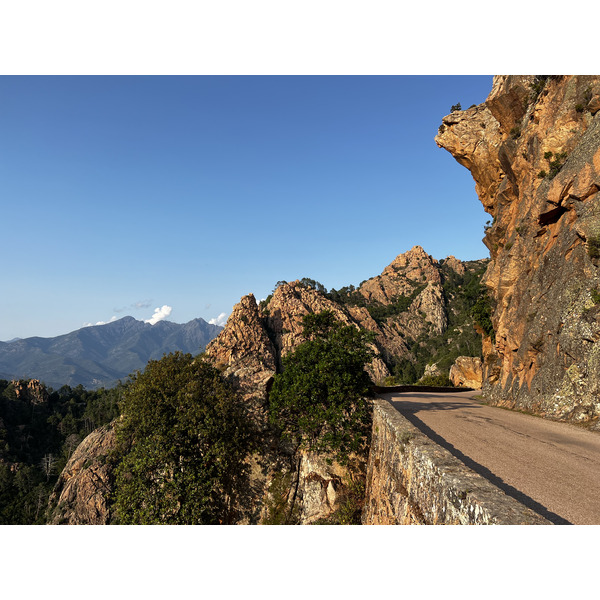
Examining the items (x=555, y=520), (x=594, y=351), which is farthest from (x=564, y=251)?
(x=555, y=520)

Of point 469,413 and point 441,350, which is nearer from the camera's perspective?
point 469,413

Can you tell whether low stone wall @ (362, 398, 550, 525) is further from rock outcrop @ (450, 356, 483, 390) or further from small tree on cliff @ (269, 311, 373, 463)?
rock outcrop @ (450, 356, 483, 390)

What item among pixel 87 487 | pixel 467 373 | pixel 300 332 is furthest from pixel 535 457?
pixel 300 332

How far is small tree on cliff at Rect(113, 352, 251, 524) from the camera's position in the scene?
11.7m

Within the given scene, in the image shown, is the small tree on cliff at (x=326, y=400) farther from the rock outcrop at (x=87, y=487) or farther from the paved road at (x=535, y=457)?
the rock outcrop at (x=87, y=487)

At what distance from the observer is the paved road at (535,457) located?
18.1 ft

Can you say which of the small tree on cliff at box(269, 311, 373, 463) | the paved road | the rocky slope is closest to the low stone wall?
the paved road

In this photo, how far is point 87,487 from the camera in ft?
67.6

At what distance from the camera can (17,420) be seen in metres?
72.5

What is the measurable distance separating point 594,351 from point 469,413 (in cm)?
532

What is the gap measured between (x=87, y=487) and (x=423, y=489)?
22813mm

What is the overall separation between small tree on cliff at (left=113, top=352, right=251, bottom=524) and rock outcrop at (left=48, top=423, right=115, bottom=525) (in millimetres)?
8110

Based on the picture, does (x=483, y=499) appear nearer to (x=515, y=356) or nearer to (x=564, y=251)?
(x=564, y=251)

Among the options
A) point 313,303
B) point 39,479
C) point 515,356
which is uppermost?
point 313,303
